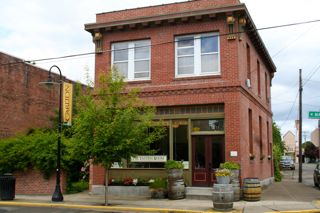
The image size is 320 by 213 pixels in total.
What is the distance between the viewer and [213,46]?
1952cm

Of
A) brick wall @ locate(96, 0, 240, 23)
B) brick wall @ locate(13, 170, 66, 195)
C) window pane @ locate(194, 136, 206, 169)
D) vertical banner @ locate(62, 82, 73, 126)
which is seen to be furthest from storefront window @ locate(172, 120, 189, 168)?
brick wall @ locate(13, 170, 66, 195)

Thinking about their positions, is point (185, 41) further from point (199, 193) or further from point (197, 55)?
point (199, 193)

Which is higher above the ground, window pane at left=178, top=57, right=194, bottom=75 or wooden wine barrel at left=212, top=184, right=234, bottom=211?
window pane at left=178, top=57, right=194, bottom=75

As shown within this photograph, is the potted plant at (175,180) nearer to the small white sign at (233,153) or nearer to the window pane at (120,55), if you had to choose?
the small white sign at (233,153)

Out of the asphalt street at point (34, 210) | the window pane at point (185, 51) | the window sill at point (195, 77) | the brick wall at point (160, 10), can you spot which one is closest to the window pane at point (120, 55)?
the brick wall at point (160, 10)

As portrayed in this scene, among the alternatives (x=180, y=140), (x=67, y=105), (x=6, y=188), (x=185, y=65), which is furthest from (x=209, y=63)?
(x=6, y=188)

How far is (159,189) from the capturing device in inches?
727

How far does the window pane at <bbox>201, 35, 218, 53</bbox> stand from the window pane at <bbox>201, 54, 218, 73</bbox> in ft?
0.93

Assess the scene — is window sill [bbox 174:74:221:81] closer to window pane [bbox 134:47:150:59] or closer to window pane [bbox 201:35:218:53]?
window pane [bbox 201:35:218:53]

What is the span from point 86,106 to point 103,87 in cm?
103

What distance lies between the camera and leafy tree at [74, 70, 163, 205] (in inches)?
637

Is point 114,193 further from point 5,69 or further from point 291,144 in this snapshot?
point 291,144

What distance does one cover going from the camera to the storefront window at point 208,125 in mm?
19094

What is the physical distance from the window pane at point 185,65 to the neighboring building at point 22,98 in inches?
498
